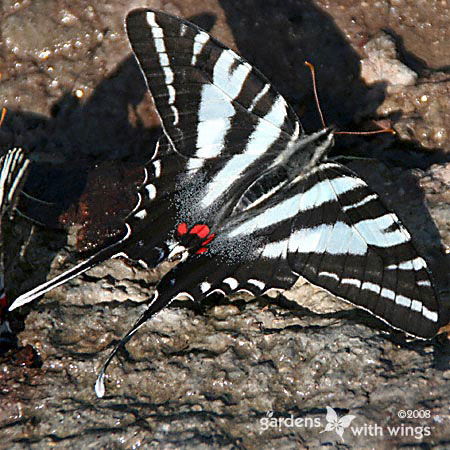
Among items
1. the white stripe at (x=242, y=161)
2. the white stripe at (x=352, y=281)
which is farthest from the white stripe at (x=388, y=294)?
the white stripe at (x=242, y=161)

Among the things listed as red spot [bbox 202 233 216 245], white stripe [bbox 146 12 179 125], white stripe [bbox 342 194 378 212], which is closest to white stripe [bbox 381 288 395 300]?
white stripe [bbox 342 194 378 212]

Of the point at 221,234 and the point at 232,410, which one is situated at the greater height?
the point at 221,234

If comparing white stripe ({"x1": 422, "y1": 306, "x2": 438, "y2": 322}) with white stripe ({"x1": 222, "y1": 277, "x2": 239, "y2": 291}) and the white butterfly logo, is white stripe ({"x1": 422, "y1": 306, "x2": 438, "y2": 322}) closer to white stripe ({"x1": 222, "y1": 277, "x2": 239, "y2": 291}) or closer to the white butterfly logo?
the white butterfly logo

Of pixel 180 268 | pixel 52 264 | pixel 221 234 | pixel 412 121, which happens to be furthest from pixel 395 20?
pixel 52 264

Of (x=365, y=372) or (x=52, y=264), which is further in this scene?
(x=52, y=264)

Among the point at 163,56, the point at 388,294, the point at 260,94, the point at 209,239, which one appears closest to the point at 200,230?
the point at 209,239

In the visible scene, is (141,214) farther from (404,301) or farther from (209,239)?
(404,301)

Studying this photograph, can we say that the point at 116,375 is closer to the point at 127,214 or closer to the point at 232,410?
the point at 232,410
